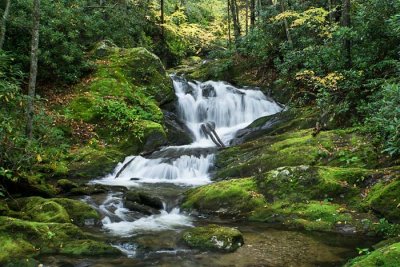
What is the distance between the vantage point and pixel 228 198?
32.0 feet

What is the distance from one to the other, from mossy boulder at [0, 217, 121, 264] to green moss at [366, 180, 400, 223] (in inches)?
203

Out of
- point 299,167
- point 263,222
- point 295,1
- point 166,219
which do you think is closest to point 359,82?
point 299,167

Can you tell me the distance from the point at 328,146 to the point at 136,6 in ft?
62.4

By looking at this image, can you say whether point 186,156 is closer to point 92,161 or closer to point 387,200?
point 92,161

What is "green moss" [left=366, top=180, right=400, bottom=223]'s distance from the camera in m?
7.62

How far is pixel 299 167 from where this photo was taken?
9.92m

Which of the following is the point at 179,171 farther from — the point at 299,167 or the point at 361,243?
the point at 361,243

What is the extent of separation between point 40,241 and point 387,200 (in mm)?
6625

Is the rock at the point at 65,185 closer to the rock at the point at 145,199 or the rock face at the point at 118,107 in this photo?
the rock face at the point at 118,107

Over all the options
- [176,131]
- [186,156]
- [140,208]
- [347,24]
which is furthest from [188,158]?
[347,24]

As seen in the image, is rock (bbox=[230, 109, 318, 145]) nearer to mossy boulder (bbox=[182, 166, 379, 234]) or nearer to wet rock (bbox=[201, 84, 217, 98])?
wet rock (bbox=[201, 84, 217, 98])

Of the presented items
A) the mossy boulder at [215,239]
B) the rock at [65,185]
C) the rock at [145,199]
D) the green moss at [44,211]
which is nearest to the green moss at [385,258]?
the mossy boulder at [215,239]

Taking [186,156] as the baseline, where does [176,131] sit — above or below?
above

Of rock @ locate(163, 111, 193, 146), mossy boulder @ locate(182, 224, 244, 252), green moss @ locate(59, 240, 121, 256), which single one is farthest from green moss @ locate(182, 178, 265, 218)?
rock @ locate(163, 111, 193, 146)
